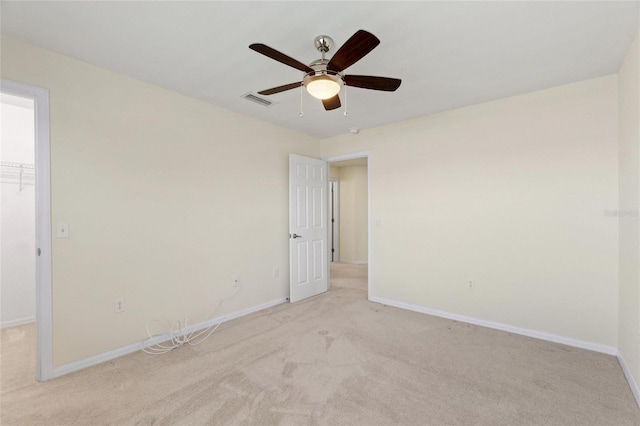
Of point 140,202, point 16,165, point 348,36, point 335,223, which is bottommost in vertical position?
point 335,223

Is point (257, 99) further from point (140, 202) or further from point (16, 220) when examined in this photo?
point (16, 220)

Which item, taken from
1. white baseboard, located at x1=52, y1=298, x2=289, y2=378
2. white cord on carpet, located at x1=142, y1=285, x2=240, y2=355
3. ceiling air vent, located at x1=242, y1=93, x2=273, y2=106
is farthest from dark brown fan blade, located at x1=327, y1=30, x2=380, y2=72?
white baseboard, located at x1=52, y1=298, x2=289, y2=378

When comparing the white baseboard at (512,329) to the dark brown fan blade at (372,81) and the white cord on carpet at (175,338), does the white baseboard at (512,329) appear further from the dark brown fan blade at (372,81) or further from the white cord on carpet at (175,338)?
the dark brown fan blade at (372,81)

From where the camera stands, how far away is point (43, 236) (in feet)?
7.04

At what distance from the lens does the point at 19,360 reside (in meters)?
2.41

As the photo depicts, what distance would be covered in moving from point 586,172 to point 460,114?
1.34m

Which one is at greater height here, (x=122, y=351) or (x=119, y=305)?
(x=119, y=305)

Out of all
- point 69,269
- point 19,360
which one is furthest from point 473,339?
point 19,360

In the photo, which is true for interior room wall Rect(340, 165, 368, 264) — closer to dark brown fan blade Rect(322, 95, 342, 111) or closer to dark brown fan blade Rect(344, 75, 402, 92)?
dark brown fan blade Rect(322, 95, 342, 111)

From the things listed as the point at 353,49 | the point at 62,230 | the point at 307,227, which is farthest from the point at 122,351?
the point at 353,49

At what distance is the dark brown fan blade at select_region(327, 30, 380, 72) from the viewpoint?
4.72ft

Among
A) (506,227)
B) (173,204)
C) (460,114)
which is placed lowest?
(506,227)

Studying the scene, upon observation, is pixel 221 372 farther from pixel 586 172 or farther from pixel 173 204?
pixel 586 172

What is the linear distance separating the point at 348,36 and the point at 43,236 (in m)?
2.70
